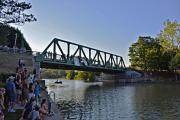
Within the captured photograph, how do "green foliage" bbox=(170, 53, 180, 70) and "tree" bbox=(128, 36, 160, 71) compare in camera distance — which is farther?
"tree" bbox=(128, 36, 160, 71)

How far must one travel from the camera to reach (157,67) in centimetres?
11025

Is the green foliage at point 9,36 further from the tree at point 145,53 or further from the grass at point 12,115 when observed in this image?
the tree at point 145,53

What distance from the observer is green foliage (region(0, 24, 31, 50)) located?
1839 inches

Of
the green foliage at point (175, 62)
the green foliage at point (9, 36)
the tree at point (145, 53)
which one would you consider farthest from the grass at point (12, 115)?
the tree at point (145, 53)

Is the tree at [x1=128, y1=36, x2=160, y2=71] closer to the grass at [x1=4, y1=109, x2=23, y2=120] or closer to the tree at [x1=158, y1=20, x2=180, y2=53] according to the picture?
the tree at [x1=158, y1=20, x2=180, y2=53]

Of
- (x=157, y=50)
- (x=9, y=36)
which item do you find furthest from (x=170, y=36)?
(x=9, y=36)

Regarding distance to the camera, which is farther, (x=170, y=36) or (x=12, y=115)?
(x=170, y=36)

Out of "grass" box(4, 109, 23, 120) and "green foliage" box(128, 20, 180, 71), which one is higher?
"green foliage" box(128, 20, 180, 71)

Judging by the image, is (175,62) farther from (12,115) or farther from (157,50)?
(12,115)

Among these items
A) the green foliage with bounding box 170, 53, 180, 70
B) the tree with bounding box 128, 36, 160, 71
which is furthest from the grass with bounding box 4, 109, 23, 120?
the tree with bounding box 128, 36, 160, 71

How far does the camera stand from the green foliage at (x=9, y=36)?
46.7 metres

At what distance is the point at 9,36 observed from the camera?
241 feet

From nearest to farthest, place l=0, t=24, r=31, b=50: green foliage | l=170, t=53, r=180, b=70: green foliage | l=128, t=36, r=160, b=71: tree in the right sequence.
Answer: l=0, t=24, r=31, b=50: green foliage → l=170, t=53, r=180, b=70: green foliage → l=128, t=36, r=160, b=71: tree

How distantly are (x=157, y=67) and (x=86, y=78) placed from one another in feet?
129
